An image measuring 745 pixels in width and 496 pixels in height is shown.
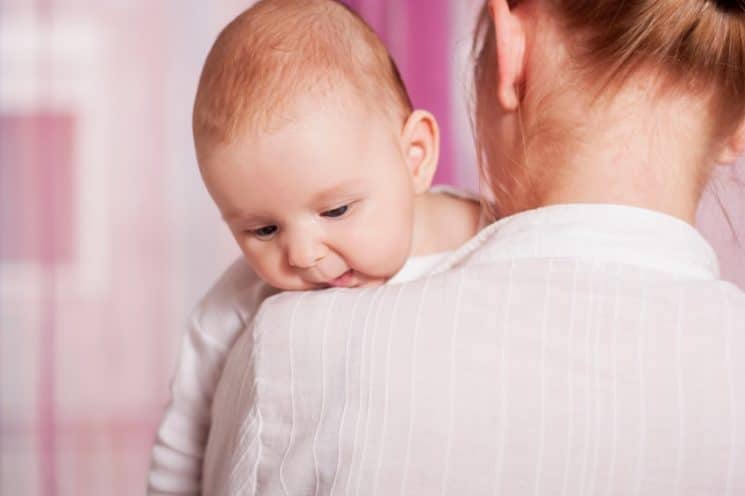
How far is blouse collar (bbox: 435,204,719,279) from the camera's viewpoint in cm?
80

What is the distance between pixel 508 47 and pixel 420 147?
0.64 feet

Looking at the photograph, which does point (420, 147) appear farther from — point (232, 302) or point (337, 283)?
point (232, 302)

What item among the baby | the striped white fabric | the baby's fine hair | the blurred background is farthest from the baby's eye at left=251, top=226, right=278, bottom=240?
the blurred background

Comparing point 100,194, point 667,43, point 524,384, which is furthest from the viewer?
point 100,194

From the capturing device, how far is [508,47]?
2.96 feet

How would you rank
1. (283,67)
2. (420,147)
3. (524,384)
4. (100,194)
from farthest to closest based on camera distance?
(100,194)
(420,147)
(283,67)
(524,384)

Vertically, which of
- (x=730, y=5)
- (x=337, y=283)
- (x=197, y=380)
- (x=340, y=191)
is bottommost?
(x=197, y=380)

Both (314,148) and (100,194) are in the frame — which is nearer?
(314,148)

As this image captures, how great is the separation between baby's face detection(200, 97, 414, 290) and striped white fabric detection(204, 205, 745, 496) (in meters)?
0.20

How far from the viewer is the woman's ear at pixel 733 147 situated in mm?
947

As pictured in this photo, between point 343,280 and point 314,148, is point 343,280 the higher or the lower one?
the lower one

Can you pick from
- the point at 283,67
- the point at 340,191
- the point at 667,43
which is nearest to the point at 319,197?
the point at 340,191

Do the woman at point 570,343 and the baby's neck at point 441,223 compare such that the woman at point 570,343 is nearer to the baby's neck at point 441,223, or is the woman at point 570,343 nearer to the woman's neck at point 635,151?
the woman's neck at point 635,151

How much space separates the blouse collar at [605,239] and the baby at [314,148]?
17 cm
